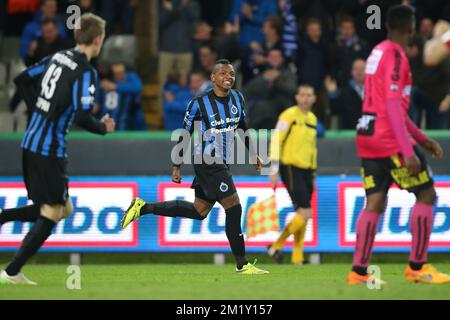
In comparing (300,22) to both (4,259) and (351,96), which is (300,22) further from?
(4,259)

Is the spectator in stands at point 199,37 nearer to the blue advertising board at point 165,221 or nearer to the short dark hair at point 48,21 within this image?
the short dark hair at point 48,21

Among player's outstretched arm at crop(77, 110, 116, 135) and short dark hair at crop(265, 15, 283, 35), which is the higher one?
short dark hair at crop(265, 15, 283, 35)

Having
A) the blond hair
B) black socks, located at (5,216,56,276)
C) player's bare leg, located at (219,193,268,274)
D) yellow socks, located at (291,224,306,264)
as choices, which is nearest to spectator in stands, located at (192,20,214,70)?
yellow socks, located at (291,224,306,264)

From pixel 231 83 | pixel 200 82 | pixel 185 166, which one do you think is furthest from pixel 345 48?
pixel 231 83

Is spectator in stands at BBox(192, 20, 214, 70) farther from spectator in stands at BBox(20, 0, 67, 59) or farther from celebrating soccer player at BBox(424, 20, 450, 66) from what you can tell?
celebrating soccer player at BBox(424, 20, 450, 66)

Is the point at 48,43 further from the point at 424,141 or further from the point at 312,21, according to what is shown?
the point at 424,141

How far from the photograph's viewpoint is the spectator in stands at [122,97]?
16.0 meters

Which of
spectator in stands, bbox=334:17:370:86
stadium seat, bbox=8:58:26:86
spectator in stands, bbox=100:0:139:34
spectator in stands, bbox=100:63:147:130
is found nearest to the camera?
spectator in stands, bbox=100:63:147:130

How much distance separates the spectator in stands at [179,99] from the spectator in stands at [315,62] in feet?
4.37

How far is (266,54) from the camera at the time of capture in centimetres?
1634

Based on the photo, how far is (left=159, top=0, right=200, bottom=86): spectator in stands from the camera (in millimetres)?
17219

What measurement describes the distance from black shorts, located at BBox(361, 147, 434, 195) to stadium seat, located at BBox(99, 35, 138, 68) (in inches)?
331

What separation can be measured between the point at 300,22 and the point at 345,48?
1219 millimetres

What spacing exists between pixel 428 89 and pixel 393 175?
6.91m
